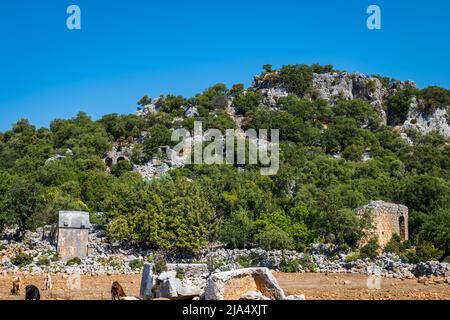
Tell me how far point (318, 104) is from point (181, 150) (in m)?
26.6

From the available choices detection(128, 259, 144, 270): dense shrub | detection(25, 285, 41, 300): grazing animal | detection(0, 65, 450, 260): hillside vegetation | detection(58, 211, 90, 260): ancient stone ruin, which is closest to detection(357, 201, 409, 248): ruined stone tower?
detection(0, 65, 450, 260): hillside vegetation

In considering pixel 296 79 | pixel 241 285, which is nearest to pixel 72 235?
pixel 241 285

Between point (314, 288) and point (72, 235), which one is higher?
point (72, 235)

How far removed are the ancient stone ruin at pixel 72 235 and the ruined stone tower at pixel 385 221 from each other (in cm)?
1532

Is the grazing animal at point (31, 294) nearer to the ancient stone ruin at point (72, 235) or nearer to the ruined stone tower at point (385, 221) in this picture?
the ancient stone ruin at point (72, 235)

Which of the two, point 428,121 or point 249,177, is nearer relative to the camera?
point 249,177

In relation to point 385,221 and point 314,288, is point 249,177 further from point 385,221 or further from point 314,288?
point 314,288

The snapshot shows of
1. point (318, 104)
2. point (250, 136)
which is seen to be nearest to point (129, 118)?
point (250, 136)

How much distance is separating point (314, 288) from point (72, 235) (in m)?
15.9

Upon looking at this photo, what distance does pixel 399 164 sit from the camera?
58188 mm

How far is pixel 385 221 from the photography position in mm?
36250

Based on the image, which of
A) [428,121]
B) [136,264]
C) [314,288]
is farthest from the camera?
[428,121]

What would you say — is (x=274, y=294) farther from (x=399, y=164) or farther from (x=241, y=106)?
(x=241, y=106)

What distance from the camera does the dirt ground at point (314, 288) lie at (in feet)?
54.0
